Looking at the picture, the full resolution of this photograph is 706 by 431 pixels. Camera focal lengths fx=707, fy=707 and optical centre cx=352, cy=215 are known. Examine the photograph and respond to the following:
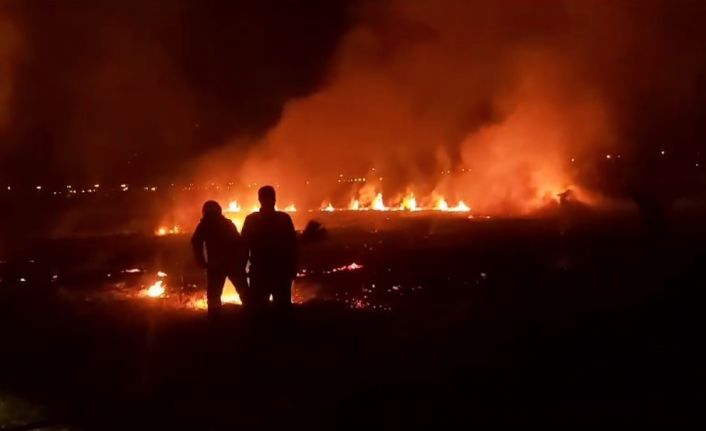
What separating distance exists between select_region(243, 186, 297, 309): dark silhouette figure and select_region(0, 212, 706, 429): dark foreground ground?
0.31m

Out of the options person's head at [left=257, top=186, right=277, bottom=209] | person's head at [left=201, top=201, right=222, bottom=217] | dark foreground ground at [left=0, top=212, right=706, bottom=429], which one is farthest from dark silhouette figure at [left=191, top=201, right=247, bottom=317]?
person's head at [left=257, top=186, right=277, bottom=209]

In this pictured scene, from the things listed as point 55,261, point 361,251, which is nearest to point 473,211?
point 361,251

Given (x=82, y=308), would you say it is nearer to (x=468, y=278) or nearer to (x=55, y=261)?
(x=468, y=278)

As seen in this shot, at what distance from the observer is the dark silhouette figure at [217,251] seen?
8.04 m

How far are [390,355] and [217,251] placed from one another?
2583mm

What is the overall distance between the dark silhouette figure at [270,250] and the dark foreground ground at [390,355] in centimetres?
31

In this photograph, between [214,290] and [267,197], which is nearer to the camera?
[267,197]

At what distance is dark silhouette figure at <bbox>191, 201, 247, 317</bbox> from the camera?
8039mm

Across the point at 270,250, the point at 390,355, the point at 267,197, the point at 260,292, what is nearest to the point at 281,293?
the point at 260,292

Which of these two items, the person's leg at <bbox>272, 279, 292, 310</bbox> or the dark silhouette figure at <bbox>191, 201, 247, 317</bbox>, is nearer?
the person's leg at <bbox>272, 279, 292, 310</bbox>

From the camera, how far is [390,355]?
6.54 metres

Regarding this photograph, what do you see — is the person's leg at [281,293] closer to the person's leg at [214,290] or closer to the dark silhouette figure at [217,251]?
the dark silhouette figure at [217,251]

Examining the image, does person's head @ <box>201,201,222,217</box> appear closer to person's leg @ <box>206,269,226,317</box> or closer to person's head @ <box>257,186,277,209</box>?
person's leg @ <box>206,269,226,317</box>

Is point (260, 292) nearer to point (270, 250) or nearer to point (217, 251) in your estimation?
point (270, 250)
